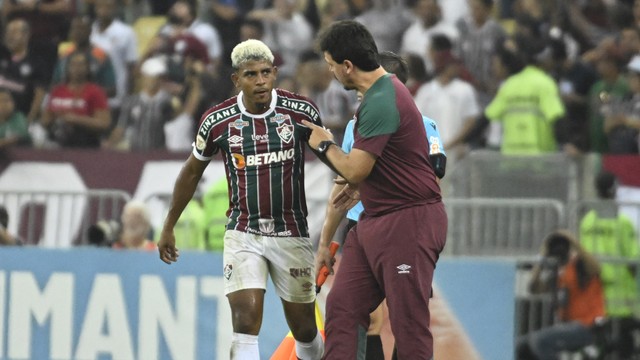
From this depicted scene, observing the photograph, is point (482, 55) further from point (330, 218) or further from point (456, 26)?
point (330, 218)

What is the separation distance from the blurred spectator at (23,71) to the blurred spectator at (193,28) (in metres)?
1.59

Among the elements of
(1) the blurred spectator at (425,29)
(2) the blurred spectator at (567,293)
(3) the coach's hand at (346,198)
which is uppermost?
(1) the blurred spectator at (425,29)

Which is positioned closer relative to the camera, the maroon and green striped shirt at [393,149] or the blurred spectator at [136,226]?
the maroon and green striped shirt at [393,149]

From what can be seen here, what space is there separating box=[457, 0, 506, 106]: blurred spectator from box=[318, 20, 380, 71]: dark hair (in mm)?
7304

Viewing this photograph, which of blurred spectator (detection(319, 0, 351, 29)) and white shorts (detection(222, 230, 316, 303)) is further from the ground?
blurred spectator (detection(319, 0, 351, 29))

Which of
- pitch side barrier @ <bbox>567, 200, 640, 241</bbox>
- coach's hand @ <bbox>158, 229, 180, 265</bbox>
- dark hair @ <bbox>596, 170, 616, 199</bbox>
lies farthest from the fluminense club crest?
dark hair @ <bbox>596, 170, 616, 199</bbox>

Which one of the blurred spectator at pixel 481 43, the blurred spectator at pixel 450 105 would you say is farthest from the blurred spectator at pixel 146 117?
the blurred spectator at pixel 481 43

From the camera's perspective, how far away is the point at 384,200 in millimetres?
8664

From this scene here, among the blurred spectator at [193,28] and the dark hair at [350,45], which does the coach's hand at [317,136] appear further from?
the blurred spectator at [193,28]

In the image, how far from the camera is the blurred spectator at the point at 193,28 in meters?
17.3

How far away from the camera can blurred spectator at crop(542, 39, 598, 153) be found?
14.9 meters

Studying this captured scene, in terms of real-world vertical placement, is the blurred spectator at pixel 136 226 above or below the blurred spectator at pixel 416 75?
below

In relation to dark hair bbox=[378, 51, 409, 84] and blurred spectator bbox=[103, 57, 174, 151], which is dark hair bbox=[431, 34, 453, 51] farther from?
dark hair bbox=[378, 51, 409, 84]

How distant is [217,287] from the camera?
478 inches
